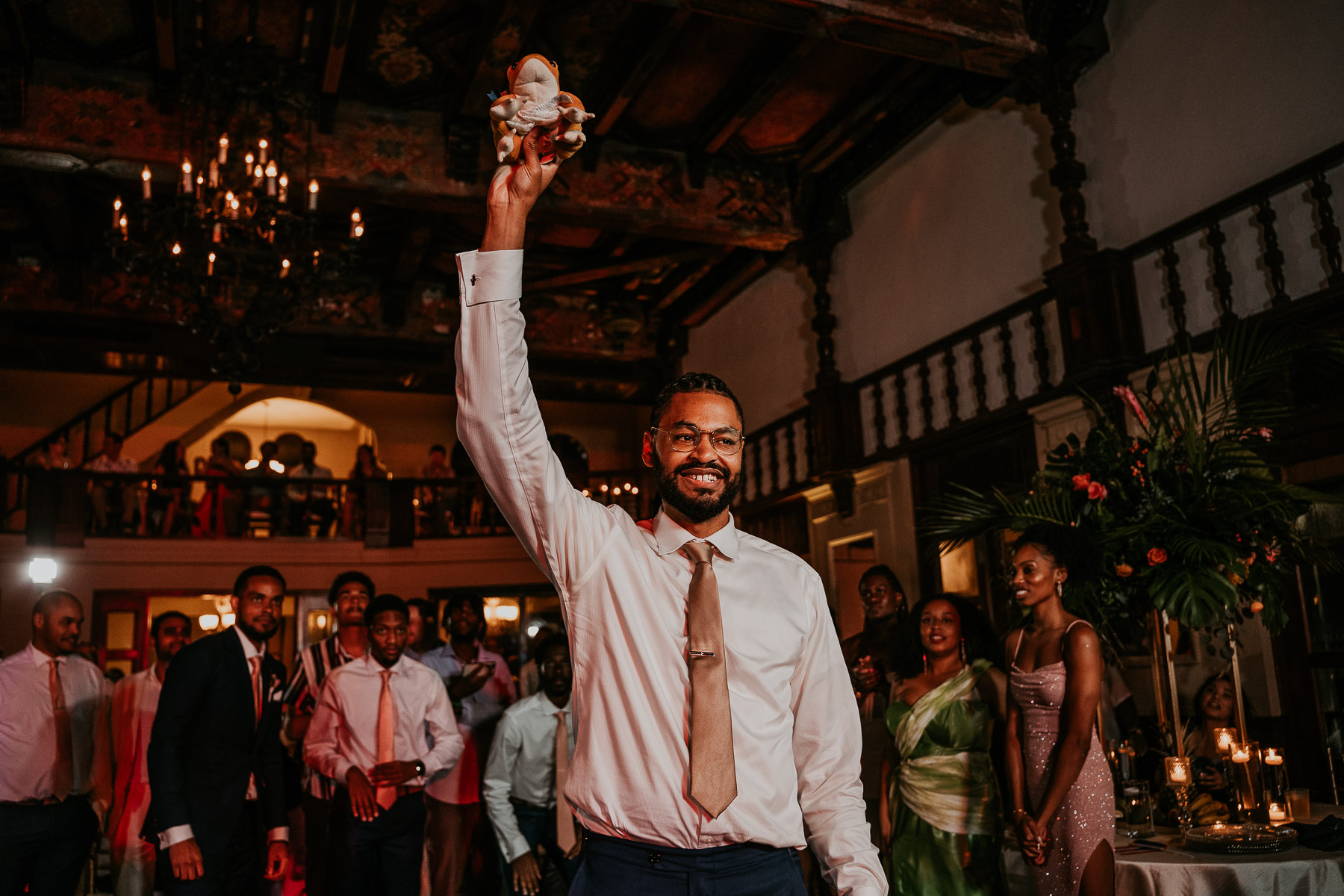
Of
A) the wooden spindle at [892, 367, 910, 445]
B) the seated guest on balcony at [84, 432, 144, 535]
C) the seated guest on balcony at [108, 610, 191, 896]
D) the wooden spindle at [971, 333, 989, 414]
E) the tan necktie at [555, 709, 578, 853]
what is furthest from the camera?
the seated guest on balcony at [84, 432, 144, 535]

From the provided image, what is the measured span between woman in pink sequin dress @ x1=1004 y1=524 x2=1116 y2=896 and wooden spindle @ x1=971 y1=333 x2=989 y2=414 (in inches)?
138

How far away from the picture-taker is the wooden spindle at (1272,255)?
504 cm

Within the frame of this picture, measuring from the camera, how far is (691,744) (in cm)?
155

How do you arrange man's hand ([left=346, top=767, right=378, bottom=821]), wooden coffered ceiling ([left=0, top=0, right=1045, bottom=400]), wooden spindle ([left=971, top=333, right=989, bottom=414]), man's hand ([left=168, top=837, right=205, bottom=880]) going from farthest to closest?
wooden spindle ([left=971, top=333, right=989, bottom=414]) → wooden coffered ceiling ([left=0, top=0, right=1045, bottom=400]) → man's hand ([left=346, top=767, right=378, bottom=821]) → man's hand ([left=168, top=837, right=205, bottom=880])

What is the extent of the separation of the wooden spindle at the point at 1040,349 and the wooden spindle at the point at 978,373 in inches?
19.0

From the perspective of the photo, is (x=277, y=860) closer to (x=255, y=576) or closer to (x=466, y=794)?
(x=255, y=576)

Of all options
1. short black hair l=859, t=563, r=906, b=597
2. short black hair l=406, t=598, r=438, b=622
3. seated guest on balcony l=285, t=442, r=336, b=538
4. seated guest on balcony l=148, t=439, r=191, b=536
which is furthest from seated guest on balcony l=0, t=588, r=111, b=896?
seated guest on balcony l=285, t=442, r=336, b=538

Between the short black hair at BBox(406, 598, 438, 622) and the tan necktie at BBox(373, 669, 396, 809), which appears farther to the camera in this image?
the short black hair at BBox(406, 598, 438, 622)


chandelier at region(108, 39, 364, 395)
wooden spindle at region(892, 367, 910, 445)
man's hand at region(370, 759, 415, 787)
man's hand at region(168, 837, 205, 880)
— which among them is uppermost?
chandelier at region(108, 39, 364, 395)

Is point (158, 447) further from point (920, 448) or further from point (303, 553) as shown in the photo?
point (920, 448)

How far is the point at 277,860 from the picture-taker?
11.5 feet

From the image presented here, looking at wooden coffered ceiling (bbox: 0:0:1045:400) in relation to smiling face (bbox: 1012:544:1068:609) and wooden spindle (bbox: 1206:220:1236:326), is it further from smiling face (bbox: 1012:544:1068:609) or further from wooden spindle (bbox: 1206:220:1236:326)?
smiling face (bbox: 1012:544:1068:609)

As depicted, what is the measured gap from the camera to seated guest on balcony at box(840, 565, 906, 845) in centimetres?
467

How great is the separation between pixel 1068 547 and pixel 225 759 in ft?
9.56
